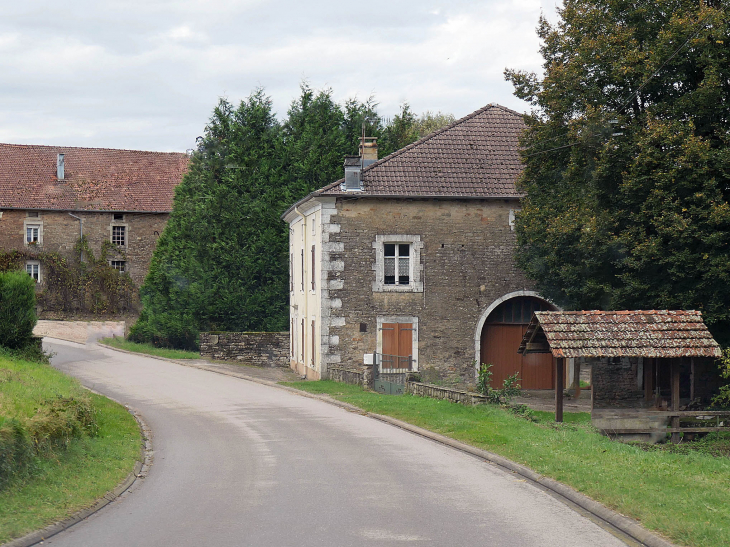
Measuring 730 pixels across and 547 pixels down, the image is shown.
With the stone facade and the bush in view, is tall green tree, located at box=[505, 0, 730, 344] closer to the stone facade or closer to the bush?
the bush

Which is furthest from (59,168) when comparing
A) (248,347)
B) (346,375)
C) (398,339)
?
(346,375)

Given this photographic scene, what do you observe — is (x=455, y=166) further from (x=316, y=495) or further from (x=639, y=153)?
(x=316, y=495)

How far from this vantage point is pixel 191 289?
38969 millimetres

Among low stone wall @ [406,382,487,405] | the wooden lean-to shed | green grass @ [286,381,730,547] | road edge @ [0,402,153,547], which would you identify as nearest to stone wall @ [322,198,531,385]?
low stone wall @ [406,382,487,405]

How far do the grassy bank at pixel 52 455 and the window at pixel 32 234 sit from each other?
35.7m

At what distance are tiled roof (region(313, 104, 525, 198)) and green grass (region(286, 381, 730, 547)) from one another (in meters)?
8.85

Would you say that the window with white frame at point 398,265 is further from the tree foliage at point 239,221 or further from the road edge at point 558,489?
the tree foliage at point 239,221

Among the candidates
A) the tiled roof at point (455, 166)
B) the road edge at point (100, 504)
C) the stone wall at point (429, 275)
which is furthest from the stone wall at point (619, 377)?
the road edge at point (100, 504)

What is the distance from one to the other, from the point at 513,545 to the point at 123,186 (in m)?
47.5

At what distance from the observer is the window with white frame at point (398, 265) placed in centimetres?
2738

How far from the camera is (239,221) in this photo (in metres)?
39.7

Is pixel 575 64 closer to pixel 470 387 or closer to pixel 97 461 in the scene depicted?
pixel 470 387

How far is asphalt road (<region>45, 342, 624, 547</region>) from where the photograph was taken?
8430 millimetres

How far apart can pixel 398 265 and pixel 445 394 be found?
8.05 m
